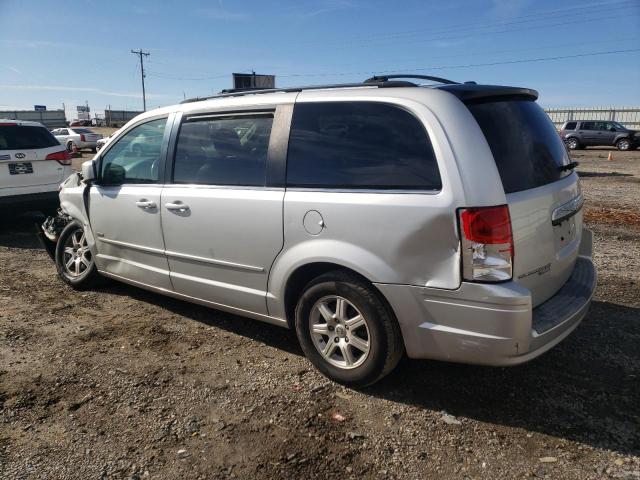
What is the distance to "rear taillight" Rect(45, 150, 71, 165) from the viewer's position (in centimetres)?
797

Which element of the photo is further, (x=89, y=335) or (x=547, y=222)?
(x=89, y=335)

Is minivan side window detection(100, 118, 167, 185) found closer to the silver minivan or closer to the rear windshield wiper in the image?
the silver minivan

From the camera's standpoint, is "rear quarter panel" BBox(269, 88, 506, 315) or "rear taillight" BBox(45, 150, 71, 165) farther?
"rear taillight" BBox(45, 150, 71, 165)

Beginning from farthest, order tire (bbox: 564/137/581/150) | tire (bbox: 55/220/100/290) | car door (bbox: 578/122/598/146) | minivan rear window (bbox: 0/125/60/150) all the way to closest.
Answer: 1. tire (bbox: 564/137/581/150)
2. car door (bbox: 578/122/598/146)
3. minivan rear window (bbox: 0/125/60/150)
4. tire (bbox: 55/220/100/290)

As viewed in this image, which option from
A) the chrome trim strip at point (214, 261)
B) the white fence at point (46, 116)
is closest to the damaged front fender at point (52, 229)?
the chrome trim strip at point (214, 261)

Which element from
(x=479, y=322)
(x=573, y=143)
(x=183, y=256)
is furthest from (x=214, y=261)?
(x=573, y=143)

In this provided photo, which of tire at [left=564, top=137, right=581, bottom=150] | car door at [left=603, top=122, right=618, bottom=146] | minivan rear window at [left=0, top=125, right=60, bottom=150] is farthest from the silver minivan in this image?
car door at [left=603, top=122, right=618, bottom=146]

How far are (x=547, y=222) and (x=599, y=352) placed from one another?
1.38 m

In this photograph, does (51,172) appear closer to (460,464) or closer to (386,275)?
(386,275)

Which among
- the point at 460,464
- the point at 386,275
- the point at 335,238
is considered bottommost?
the point at 460,464

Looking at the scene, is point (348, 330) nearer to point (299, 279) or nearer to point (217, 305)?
point (299, 279)

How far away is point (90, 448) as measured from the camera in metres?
2.76

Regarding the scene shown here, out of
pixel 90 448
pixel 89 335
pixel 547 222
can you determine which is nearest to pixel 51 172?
pixel 89 335

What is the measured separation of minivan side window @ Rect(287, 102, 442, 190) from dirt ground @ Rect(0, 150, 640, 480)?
1.38 m
